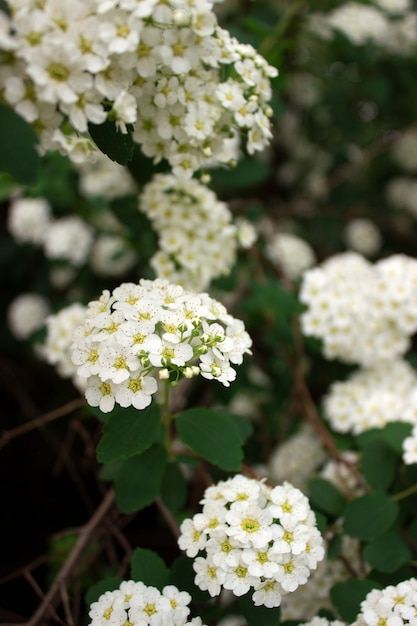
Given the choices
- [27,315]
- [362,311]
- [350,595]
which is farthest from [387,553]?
[27,315]

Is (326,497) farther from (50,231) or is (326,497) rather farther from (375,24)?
(375,24)

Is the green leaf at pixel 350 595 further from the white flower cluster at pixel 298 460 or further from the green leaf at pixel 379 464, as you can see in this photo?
the white flower cluster at pixel 298 460

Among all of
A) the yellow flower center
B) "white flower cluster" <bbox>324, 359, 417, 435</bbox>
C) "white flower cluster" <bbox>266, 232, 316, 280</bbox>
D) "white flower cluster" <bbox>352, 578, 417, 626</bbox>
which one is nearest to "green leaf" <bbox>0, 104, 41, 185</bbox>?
the yellow flower center

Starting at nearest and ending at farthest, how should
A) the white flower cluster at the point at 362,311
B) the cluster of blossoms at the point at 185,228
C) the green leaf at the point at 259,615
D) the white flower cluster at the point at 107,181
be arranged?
the green leaf at the point at 259,615 → the cluster of blossoms at the point at 185,228 → the white flower cluster at the point at 362,311 → the white flower cluster at the point at 107,181

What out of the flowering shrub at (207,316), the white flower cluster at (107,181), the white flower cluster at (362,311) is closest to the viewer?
the flowering shrub at (207,316)

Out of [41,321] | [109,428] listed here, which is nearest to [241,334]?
[109,428]

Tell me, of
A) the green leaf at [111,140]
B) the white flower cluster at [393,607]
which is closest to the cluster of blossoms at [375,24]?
the green leaf at [111,140]
